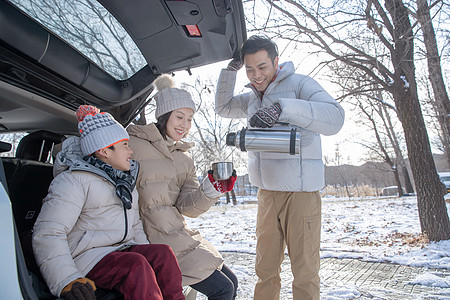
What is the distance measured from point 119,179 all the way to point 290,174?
115 centimetres

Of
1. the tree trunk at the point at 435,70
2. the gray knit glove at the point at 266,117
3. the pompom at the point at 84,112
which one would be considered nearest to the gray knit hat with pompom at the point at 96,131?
the pompom at the point at 84,112

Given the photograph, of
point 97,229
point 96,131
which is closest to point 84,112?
point 96,131

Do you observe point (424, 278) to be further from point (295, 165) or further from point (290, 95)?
point (290, 95)

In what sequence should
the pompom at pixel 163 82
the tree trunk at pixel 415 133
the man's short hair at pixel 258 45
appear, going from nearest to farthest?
the man's short hair at pixel 258 45, the pompom at pixel 163 82, the tree trunk at pixel 415 133

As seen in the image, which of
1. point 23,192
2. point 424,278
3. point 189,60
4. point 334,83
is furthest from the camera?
point 334,83

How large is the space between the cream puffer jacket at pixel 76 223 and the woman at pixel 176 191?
0.61 ft

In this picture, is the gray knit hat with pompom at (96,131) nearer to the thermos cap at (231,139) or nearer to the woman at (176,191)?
the woman at (176,191)

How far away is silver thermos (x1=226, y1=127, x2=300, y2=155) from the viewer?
2.04 meters

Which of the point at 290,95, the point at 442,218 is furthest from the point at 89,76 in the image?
the point at 442,218

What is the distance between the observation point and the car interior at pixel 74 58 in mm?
1711

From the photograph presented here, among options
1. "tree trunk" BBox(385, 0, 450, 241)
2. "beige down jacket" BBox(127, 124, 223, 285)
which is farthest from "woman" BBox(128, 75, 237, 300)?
"tree trunk" BBox(385, 0, 450, 241)

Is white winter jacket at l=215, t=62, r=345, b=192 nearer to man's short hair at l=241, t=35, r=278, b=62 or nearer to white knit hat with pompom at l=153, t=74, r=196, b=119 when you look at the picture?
man's short hair at l=241, t=35, r=278, b=62

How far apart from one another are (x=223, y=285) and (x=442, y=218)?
537 cm

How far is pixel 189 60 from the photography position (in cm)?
225
